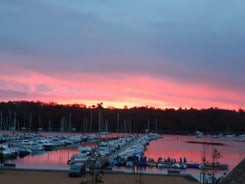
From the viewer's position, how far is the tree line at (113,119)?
400 feet

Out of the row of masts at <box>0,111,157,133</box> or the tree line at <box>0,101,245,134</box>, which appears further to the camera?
the tree line at <box>0,101,245,134</box>

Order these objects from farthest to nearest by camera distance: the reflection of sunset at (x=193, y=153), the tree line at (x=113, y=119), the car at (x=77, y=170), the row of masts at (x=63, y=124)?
the tree line at (x=113, y=119) < the row of masts at (x=63, y=124) < the reflection of sunset at (x=193, y=153) < the car at (x=77, y=170)

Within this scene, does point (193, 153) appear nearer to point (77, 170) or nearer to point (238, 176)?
point (77, 170)

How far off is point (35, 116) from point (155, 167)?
89306 mm

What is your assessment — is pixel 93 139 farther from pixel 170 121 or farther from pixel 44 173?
pixel 170 121

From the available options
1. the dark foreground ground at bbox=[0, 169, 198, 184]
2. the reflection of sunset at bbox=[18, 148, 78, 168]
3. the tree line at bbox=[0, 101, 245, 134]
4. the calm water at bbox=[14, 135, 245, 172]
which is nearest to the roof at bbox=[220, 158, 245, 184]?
the dark foreground ground at bbox=[0, 169, 198, 184]

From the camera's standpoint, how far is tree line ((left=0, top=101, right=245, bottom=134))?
122 metres

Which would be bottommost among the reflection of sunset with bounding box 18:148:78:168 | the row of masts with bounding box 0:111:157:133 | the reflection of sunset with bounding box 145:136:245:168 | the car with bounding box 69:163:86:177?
the reflection of sunset with bounding box 145:136:245:168

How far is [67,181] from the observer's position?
87.1 ft

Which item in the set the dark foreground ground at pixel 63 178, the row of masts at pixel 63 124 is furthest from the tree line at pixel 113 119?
the dark foreground ground at pixel 63 178

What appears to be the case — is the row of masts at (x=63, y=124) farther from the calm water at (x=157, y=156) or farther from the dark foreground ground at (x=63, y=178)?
the dark foreground ground at (x=63, y=178)

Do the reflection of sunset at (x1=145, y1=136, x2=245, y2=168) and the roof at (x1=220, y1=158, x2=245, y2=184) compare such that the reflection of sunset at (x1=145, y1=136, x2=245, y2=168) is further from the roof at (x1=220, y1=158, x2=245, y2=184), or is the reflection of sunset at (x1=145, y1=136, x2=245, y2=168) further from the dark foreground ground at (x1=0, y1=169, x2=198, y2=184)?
the roof at (x1=220, y1=158, x2=245, y2=184)

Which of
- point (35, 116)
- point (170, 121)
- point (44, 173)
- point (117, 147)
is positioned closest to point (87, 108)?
point (35, 116)

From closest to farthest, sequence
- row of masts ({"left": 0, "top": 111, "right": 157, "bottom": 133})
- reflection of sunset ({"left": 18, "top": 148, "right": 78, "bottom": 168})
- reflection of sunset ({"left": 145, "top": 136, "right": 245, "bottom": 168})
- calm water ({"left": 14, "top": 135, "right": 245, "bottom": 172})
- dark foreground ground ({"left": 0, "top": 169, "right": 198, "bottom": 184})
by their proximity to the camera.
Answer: dark foreground ground ({"left": 0, "top": 169, "right": 198, "bottom": 184}) < reflection of sunset ({"left": 18, "top": 148, "right": 78, "bottom": 168}) < calm water ({"left": 14, "top": 135, "right": 245, "bottom": 172}) < reflection of sunset ({"left": 145, "top": 136, "right": 245, "bottom": 168}) < row of masts ({"left": 0, "top": 111, "right": 157, "bottom": 133})
